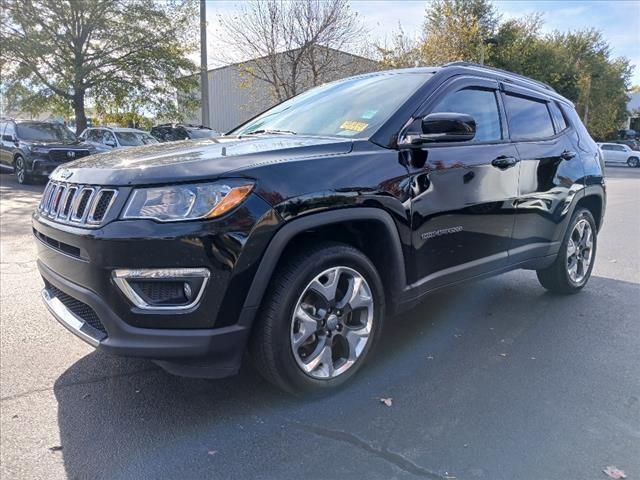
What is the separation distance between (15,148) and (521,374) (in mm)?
14994

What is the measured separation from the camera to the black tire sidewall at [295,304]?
272 centimetres

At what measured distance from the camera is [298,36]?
66.9ft

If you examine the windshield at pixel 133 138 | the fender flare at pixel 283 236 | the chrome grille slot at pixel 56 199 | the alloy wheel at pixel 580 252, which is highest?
the windshield at pixel 133 138

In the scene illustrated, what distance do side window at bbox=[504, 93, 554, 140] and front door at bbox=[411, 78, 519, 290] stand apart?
0.17 meters

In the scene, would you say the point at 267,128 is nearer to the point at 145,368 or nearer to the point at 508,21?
the point at 145,368

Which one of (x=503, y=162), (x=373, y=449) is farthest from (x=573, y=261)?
(x=373, y=449)

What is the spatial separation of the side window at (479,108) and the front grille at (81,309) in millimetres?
2475

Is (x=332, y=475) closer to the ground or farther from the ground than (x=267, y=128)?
closer to the ground

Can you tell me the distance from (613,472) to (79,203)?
2823 millimetres

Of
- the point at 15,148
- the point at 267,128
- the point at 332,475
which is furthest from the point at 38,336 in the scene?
the point at 15,148

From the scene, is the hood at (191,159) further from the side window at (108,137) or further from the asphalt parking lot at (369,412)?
the side window at (108,137)

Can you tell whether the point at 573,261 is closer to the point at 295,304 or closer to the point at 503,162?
the point at 503,162

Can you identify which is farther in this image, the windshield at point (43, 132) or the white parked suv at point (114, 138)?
the white parked suv at point (114, 138)

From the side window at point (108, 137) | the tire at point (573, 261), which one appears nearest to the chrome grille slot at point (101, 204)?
the tire at point (573, 261)
